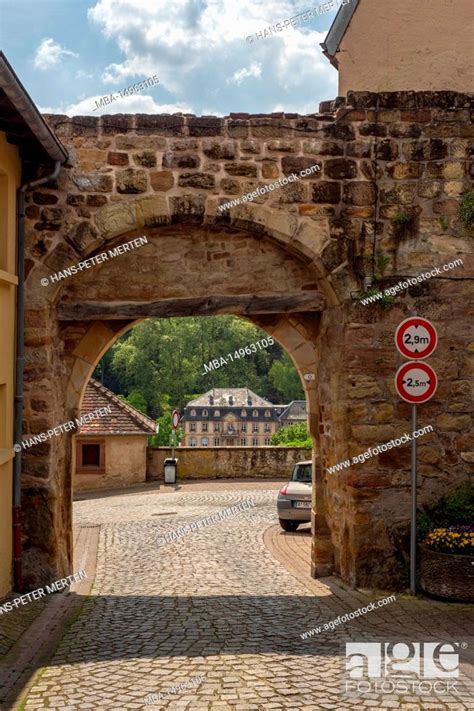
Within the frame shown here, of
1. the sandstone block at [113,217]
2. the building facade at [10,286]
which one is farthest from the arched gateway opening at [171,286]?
the building facade at [10,286]

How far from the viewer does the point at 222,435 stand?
73.1 meters

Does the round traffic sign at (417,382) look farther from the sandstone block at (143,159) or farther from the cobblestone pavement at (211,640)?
the sandstone block at (143,159)

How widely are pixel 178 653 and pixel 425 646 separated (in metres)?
1.76

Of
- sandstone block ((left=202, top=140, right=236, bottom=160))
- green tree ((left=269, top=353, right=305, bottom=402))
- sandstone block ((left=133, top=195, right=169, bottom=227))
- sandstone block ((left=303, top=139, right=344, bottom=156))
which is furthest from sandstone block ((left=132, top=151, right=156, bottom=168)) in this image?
green tree ((left=269, top=353, right=305, bottom=402))

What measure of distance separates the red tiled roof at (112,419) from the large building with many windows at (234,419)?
1871 inches

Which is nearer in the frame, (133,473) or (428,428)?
(428,428)

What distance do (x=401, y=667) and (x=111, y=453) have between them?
57.7 ft

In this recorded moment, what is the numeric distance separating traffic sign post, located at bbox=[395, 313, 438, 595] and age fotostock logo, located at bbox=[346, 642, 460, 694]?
1738mm

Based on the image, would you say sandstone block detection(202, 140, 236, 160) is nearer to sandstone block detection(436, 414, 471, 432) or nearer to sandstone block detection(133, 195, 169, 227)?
sandstone block detection(133, 195, 169, 227)

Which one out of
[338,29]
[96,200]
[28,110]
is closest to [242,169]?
[96,200]

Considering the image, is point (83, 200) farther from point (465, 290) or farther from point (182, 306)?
point (465, 290)

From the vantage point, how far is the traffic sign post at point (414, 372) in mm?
7219

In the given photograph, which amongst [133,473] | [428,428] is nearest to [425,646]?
[428,428]

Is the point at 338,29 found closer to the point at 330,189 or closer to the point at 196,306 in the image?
the point at 330,189
